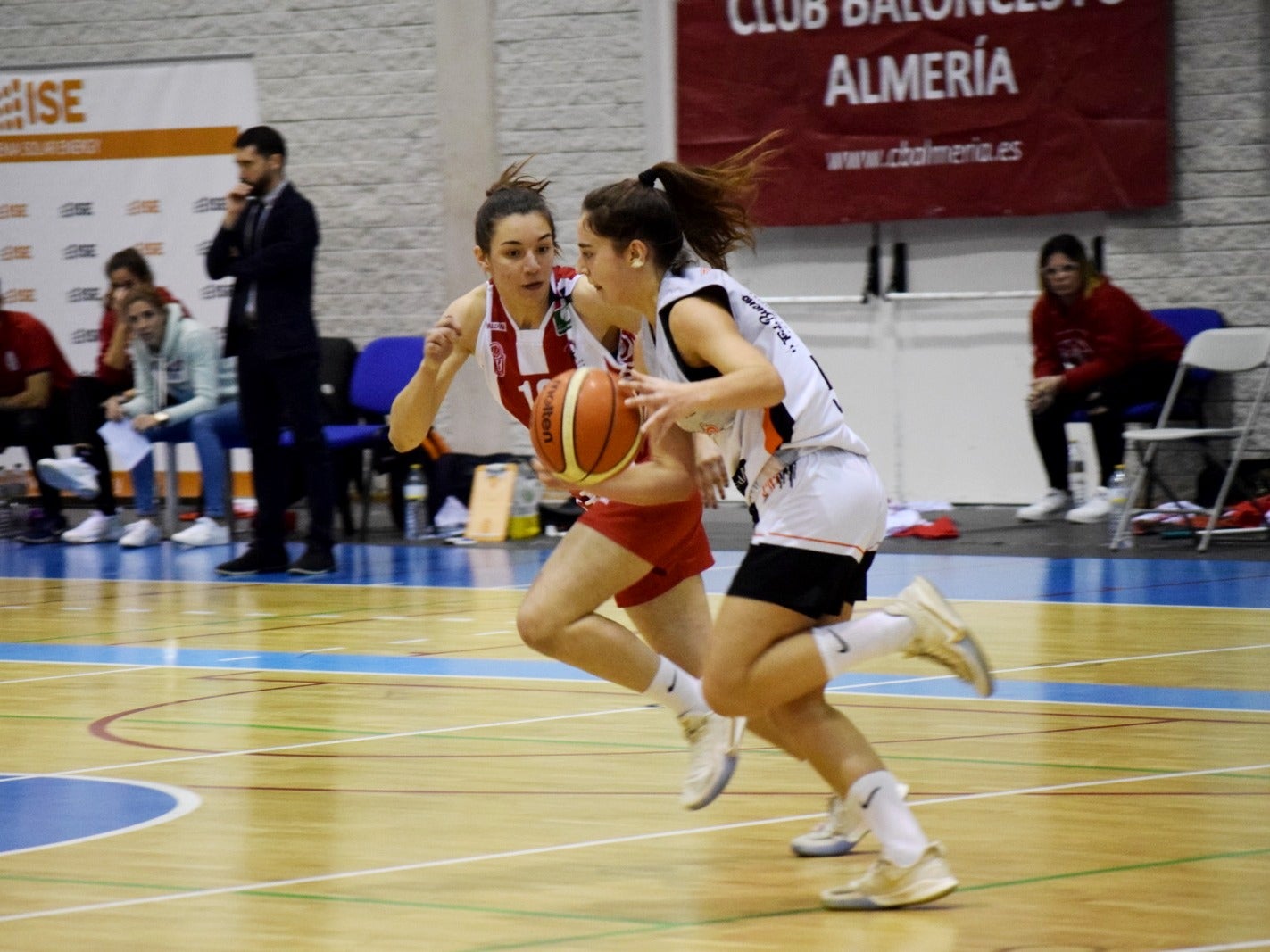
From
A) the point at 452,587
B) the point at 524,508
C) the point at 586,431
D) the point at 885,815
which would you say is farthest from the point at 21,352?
the point at 885,815

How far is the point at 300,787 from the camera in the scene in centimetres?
446

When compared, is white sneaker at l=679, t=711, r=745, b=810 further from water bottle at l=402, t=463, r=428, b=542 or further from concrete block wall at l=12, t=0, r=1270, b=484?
concrete block wall at l=12, t=0, r=1270, b=484

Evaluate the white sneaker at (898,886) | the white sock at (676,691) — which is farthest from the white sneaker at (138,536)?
the white sneaker at (898,886)

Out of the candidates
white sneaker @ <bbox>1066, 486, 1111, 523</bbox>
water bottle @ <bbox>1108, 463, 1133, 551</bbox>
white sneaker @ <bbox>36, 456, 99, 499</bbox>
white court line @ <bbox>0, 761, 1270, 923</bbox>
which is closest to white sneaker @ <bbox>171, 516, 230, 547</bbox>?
white sneaker @ <bbox>36, 456, 99, 499</bbox>

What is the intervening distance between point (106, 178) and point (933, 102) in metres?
5.76

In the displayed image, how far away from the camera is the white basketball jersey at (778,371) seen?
11.4 ft

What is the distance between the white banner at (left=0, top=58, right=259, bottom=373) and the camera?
489 inches

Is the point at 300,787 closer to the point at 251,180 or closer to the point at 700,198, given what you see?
the point at 700,198

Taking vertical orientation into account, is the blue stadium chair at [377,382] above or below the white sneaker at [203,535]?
above

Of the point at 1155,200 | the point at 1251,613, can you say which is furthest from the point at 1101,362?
the point at 1251,613

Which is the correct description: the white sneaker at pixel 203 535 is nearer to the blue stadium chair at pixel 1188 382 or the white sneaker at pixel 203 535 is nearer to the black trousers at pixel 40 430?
the black trousers at pixel 40 430

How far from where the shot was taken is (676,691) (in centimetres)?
421

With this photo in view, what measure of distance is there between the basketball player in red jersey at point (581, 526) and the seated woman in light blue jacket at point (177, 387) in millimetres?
5851

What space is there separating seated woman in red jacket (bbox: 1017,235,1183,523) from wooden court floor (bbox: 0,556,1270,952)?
2.61 metres
